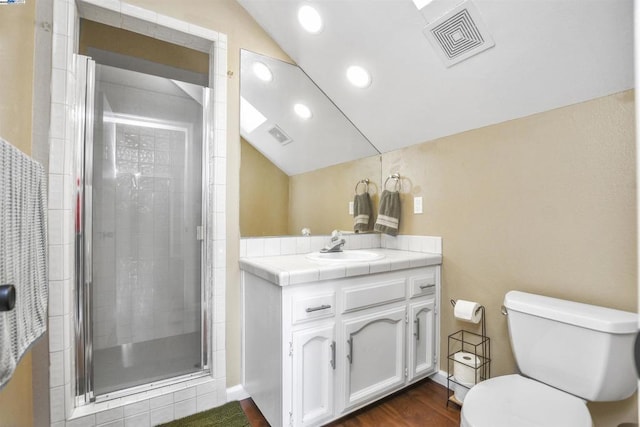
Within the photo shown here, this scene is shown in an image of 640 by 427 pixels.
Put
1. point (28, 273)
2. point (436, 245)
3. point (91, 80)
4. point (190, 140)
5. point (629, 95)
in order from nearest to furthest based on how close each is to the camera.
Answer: point (28, 273) < point (629, 95) < point (91, 80) < point (190, 140) < point (436, 245)

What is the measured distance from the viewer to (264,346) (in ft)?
5.00

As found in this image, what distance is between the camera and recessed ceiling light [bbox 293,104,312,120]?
2.15 m

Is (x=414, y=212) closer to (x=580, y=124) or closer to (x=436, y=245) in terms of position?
(x=436, y=245)

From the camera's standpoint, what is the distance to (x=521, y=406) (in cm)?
112

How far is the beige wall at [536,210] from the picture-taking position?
128 cm

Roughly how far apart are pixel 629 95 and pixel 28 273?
221cm

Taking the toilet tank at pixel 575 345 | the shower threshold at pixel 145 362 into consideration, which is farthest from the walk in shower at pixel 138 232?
the toilet tank at pixel 575 345

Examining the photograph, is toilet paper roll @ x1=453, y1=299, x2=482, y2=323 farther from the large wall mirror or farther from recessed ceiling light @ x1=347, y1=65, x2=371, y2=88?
recessed ceiling light @ x1=347, y1=65, x2=371, y2=88

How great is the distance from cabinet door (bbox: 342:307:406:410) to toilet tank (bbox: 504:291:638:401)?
1.95 feet

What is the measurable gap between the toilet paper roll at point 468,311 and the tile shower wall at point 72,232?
1394mm

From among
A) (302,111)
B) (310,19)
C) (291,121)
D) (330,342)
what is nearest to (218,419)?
(330,342)

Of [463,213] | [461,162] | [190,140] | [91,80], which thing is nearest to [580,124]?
[461,162]

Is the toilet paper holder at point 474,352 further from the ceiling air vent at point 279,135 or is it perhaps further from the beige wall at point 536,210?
the ceiling air vent at point 279,135

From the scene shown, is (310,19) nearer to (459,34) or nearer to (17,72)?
(459,34)
